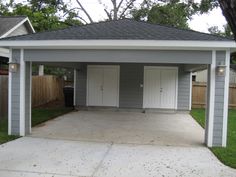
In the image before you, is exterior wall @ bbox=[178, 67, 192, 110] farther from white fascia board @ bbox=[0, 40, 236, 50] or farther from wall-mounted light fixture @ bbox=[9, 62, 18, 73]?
wall-mounted light fixture @ bbox=[9, 62, 18, 73]

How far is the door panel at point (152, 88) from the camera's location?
16.8 metres

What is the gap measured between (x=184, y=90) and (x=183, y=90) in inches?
1.8

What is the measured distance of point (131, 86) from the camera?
16.9 meters

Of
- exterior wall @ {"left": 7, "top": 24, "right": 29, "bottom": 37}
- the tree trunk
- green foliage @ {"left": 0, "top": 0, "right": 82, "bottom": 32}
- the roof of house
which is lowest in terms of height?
the tree trunk

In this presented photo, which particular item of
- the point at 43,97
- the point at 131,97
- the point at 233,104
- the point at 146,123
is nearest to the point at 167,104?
the point at 131,97

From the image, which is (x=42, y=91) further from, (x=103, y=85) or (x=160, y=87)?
(x=160, y=87)

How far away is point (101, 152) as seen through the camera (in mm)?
8023

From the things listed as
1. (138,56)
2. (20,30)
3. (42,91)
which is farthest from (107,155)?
(20,30)

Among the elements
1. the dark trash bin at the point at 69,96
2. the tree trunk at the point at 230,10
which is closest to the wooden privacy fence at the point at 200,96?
the dark trash bin at the point at 69,96

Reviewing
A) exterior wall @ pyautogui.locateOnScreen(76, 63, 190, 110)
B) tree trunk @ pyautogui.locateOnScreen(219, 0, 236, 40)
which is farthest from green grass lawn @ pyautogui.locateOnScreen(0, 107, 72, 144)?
tree trunk @ pyautogui.locateOnScreen(219, 0, 236, 40)

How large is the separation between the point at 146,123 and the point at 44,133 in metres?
4.13

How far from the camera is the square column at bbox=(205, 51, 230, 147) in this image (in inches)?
356

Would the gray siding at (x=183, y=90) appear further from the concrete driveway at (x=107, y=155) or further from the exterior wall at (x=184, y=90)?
the concrete driveway at (x=107, y=155)

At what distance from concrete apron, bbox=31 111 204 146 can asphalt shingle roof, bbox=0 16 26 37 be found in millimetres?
6845
